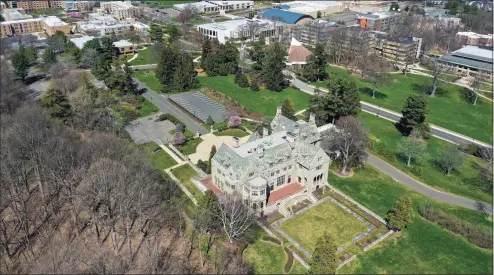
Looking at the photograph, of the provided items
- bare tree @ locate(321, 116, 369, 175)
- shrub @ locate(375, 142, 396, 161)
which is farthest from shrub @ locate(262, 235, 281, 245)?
shrub @ locate(375, 142, 396, 161)

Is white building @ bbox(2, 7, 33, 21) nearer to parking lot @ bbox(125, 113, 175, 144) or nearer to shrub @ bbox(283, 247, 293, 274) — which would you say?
parking lot @ bbox(125, 113, 175, 144)

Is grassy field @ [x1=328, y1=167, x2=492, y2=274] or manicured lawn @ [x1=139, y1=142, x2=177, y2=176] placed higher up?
manicured lawn @ [x1=139, y1=142, x2=177, y2=176]

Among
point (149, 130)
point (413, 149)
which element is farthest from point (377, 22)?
point (149, 130)

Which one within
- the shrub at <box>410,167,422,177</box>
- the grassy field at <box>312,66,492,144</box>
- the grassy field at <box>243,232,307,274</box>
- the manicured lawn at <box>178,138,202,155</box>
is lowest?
the grassy field at <box>243,232,307,274</box>

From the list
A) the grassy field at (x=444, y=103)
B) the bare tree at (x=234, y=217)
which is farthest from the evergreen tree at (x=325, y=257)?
the grassy field at (x=444, y=103)

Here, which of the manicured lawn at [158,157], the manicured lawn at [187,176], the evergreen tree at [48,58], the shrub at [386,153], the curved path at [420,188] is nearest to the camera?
the manicured lawn at [187,176]

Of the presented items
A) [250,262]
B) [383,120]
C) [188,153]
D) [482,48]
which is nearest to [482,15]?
[482,48]

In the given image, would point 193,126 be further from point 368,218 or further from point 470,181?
point 470,181

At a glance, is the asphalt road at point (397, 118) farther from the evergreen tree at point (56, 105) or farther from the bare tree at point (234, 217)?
the evergreen tree at point (56, 105)
